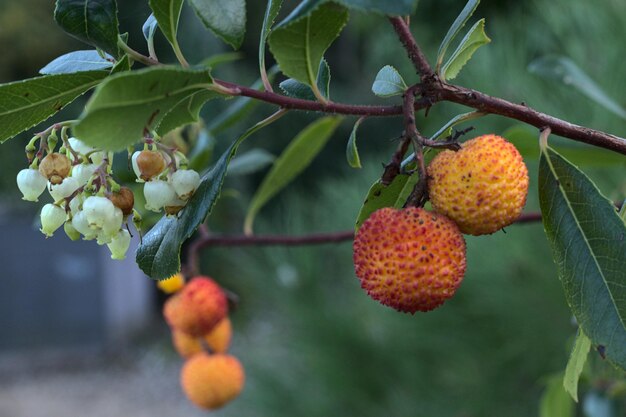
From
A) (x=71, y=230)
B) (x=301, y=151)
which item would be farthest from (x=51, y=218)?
(x=301, y=151)

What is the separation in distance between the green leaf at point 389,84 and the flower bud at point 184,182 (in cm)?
12

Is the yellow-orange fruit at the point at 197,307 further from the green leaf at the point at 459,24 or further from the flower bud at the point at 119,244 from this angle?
the green leaf at the point at 459,24

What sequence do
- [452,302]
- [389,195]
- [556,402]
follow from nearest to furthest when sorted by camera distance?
[389,195] < [556,402] < [452,302]

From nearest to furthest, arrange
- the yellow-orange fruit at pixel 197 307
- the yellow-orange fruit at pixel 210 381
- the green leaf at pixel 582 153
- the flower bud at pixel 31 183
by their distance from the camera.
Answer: the flower bud at pixel 31 183
the green leaf at pixel 582 153
the yellow-orange fruit at pixel 197 307
the yellow-orange fruit at pixel 210 381

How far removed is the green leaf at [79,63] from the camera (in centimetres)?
42

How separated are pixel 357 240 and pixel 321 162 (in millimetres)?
2530

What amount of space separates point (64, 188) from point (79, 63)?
79 millimetres

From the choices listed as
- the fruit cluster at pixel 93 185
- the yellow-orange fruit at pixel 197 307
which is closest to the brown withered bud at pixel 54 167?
the fruit cluster at pixel 93 185

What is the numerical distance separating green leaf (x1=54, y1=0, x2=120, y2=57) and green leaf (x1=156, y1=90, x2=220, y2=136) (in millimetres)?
45

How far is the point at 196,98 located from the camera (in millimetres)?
387

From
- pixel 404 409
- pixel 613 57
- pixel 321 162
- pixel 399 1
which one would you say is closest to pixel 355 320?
pixel 404 409

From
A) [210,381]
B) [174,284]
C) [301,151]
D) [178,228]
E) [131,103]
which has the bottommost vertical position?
[210,381]

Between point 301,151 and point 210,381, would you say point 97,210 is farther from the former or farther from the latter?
point 210,381

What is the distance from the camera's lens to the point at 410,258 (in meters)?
0.35
